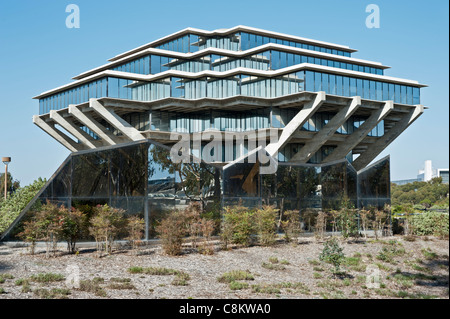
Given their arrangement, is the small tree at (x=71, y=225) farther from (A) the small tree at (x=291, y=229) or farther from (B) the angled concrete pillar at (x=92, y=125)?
(B) the angled concrete pillar at (x=92, y=125)

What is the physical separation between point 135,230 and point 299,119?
31757 mm

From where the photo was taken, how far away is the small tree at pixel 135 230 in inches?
790

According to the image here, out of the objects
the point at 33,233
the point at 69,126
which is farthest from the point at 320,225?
the point at 69,126

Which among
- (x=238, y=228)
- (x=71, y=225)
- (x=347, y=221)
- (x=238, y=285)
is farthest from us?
(x=347, y=221)

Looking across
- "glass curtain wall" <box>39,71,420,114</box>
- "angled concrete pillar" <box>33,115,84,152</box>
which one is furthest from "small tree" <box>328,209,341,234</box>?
"angled concrete pillar" <box>33,115,84,152</box>

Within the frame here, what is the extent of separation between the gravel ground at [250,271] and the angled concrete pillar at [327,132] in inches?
1142

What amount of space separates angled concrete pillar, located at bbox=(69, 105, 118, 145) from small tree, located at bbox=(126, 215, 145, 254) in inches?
1335

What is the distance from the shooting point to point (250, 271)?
55.2ft

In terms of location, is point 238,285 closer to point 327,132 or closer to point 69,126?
point 327,132

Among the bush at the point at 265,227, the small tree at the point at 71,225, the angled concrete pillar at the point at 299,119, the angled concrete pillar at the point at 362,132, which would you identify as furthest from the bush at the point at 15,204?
the angled concrete pillar at the point at 362,132

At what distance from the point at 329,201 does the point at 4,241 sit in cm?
1711

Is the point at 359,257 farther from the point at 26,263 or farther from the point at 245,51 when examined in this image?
the point at 245,51

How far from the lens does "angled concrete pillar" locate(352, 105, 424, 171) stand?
189 feet

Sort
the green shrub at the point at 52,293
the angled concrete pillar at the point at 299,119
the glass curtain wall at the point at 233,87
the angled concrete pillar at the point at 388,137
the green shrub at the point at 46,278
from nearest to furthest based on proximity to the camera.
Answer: the green shrub at the point at 52,293 → the green shrub at the point at 46,278 → the angled concrete pillar at the point at 299,119 → the glass curtain wall at the point at 233,87 → the angled concrete pillar at the point at 388,137
